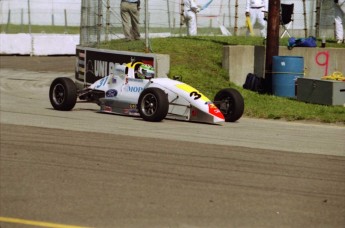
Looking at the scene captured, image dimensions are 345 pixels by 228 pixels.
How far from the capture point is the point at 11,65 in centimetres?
2862

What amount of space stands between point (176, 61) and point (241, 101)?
17.4 feet

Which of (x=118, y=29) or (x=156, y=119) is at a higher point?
(x=118, y=29)

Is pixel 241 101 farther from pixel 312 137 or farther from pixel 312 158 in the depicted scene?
pixel 312 158

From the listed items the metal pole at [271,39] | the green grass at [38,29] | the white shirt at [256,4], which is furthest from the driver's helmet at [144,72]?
the green grass at [38,29]

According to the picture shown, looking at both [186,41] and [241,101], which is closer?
[241,101]

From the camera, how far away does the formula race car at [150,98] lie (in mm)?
13742

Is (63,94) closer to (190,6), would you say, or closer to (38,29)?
(190,6)

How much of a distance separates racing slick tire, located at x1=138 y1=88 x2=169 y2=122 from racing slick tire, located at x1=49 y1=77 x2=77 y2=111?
5.50ft

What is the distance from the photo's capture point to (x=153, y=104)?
13.8 m

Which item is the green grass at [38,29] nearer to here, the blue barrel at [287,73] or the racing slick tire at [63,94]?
the blue barrel at [287,73]

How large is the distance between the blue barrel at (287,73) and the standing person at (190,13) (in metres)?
5.70

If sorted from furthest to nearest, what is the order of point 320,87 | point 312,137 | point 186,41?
point 186,41 < point 320,87 < point 312,137

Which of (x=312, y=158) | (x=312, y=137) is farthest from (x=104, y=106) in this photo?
(x=312, y=158)

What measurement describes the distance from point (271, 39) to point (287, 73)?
0.97 m
